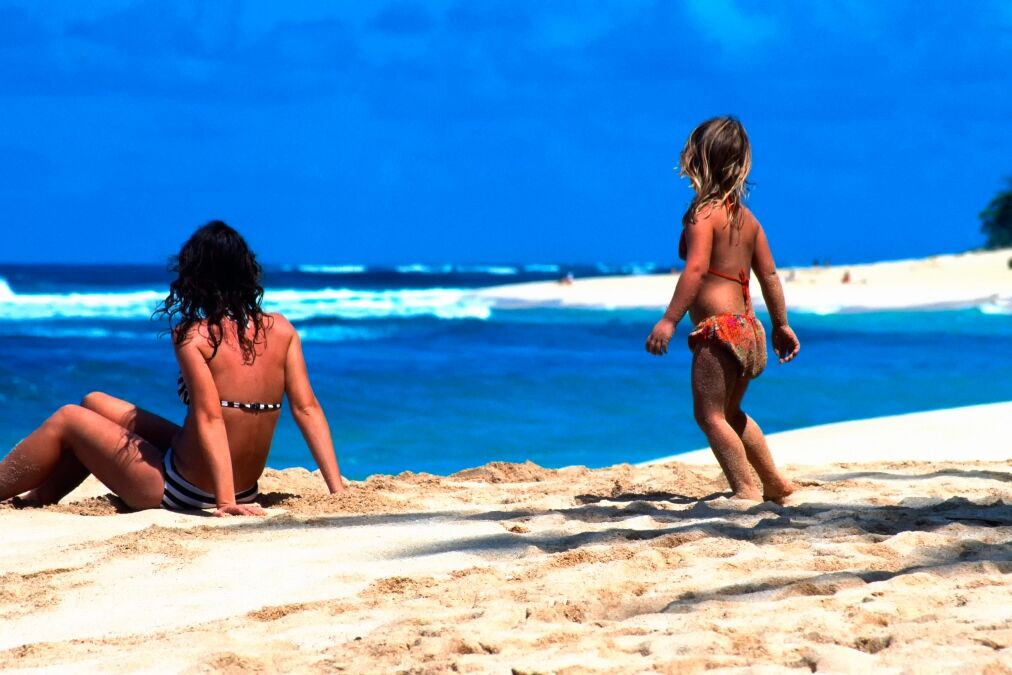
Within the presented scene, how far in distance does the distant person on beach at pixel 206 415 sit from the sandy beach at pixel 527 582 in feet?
0.50

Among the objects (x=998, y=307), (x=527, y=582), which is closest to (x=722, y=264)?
(x=527, y=582)

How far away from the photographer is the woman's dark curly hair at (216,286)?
15.5 ft

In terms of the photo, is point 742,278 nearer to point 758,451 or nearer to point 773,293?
point 773,293

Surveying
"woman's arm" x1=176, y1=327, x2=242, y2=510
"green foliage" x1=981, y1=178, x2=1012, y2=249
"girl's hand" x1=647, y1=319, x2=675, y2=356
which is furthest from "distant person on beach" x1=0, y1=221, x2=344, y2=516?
"green foliage" x1=981, y1=178, x2=1012, y2=249

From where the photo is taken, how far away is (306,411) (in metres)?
4.97

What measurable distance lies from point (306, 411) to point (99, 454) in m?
0.85

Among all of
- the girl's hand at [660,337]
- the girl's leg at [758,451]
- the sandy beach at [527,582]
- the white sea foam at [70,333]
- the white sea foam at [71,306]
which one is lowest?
Result: the sandy beach at [527,582]

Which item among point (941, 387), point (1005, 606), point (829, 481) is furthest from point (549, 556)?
point (941, 387)

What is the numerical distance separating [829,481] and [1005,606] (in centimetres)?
270

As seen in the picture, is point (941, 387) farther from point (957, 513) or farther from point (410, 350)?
point (957, 513)

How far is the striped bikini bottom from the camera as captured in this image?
4.80 metres

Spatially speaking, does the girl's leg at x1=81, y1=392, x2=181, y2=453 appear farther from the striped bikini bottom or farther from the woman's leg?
the striped bikini bottom

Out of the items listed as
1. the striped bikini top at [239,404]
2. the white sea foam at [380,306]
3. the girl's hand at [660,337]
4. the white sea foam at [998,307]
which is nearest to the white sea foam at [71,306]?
the white sea foam at [380,306]

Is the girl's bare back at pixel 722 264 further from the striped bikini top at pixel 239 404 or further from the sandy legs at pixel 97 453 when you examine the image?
the sandy legs at pixel 97 453
